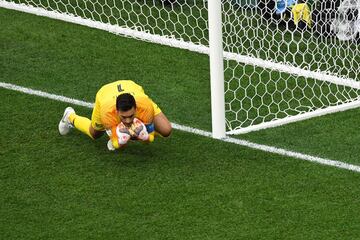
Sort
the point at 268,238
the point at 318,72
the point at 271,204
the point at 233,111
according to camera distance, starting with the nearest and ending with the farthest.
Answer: the point at 268,238 < the point at 271,204 < the point at 233,111 < the point at 318,72

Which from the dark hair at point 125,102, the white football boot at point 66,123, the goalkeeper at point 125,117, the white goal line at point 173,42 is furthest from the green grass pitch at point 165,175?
the dark hair at point 125,102

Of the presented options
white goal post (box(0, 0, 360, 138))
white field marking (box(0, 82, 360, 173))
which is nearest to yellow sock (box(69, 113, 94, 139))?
white field marking (box(0, 82, 360, 173))

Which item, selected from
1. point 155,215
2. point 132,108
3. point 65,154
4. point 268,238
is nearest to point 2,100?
point 65,154

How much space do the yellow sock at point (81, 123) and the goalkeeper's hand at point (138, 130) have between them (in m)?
0.53

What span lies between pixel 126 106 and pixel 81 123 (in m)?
0.74

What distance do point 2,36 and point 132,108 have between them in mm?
3165

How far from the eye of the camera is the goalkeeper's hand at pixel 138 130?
750 centimetres

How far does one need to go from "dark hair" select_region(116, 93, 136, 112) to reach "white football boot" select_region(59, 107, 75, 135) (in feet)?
2.71

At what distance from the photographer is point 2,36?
10203 mm

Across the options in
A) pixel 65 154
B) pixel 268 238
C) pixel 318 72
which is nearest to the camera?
pixel 268 238

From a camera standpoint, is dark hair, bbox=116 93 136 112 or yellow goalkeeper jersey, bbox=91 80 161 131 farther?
yellow goalkeeper jersey, bbox=91 80 161 131

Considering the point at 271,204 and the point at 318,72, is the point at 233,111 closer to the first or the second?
the point at 318,72

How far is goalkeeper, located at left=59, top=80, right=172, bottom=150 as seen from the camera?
7434 mm

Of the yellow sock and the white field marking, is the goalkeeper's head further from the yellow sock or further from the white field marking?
the white field marking
